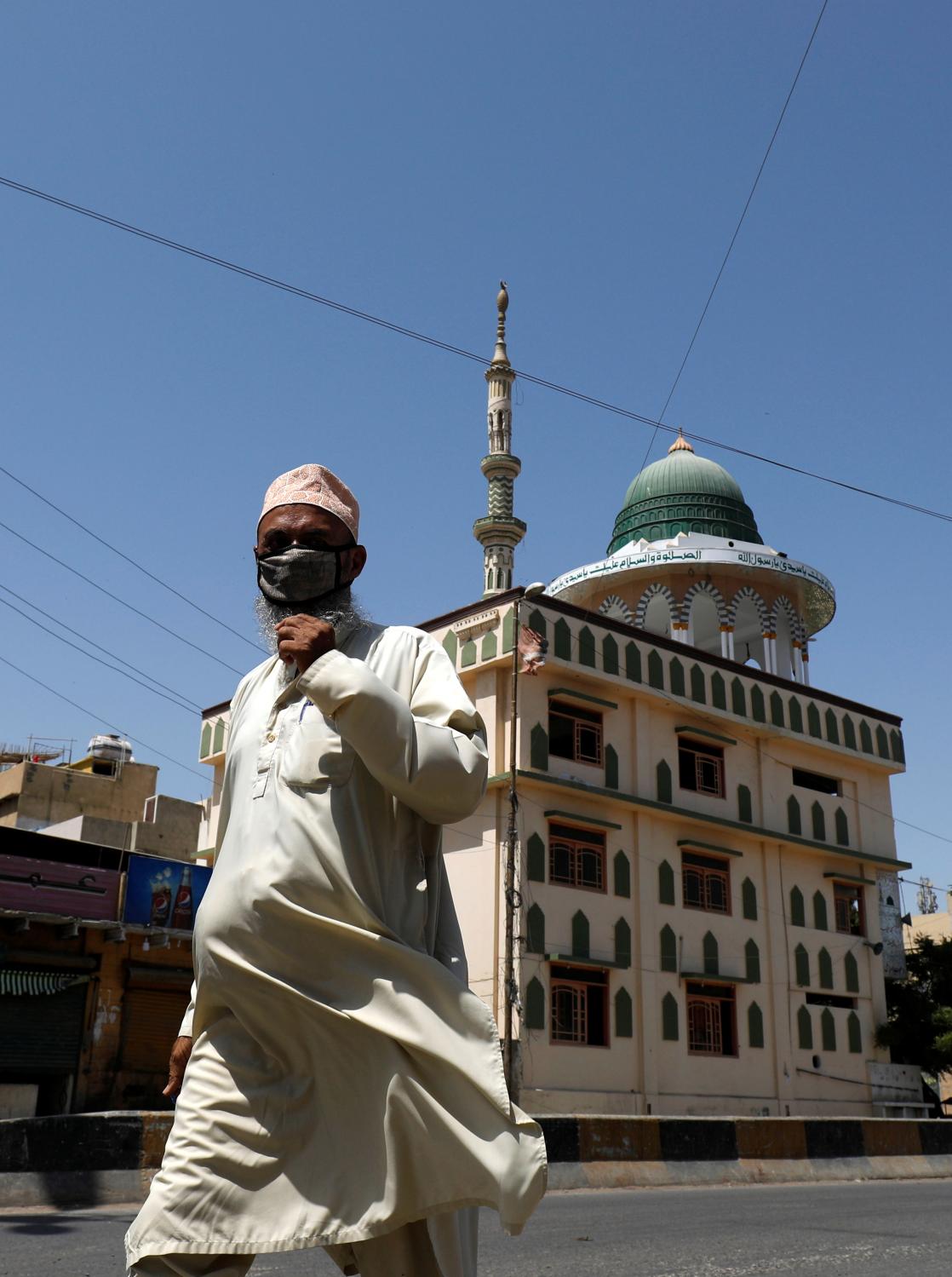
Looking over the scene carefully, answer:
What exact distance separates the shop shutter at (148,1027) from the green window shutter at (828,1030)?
1439 centimetres

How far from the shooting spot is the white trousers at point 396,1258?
2221 millimetres

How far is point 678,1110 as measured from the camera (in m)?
26.2

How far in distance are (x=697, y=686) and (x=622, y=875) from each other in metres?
5.08

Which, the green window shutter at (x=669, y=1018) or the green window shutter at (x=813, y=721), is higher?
the green window shutter at (x=813, y=721)

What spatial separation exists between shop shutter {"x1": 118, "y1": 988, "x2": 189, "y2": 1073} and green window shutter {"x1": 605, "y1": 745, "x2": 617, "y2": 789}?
955 cm

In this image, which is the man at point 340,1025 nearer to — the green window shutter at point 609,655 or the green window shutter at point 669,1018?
the green window shutter at point 609,655

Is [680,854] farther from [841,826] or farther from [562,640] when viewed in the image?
[841,826]

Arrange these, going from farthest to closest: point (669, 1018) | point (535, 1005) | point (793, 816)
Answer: point (793, 816), point (669, 1018), point (535, 1005)

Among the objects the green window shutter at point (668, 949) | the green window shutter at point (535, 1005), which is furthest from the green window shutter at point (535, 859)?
the green window shutter at point (668, 949)

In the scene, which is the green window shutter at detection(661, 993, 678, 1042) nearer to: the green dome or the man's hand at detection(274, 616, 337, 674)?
the green dome

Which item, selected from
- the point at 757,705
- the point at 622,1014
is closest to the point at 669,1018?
the point at 622,1014

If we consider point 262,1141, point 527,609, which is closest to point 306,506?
point 262,1141

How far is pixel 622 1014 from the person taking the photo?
2598 cm

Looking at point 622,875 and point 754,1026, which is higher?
point 622,875
